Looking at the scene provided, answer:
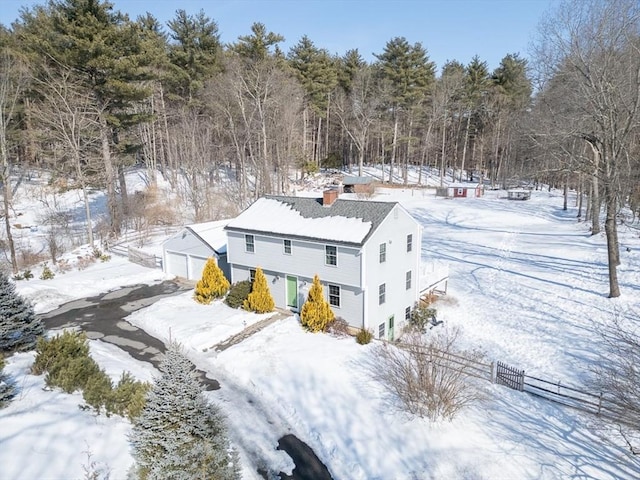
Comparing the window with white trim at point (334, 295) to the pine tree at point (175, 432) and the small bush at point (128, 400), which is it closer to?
the small bush at point (128, 400)

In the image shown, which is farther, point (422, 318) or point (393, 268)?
point (422, 318)

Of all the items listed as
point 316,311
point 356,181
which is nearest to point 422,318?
point 316,311

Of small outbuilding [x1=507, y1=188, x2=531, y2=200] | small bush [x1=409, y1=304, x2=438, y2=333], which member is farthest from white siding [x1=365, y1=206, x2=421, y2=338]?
small outbuilding [x1=507, y1=188, x2=531, y2=200]

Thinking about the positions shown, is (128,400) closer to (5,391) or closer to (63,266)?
(5,391)

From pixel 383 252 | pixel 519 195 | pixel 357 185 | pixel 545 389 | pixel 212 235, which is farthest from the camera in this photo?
pixel 519 195

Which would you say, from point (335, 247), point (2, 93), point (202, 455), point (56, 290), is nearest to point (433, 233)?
point (335, 247)

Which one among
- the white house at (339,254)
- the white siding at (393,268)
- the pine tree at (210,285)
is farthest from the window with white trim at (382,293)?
the pine tree at (210,285)

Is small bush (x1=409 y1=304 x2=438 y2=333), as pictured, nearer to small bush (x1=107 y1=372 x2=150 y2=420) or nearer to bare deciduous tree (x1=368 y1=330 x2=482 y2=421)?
bare deciduous tree (x1=368 y1=330 x2=482 y2=421)
